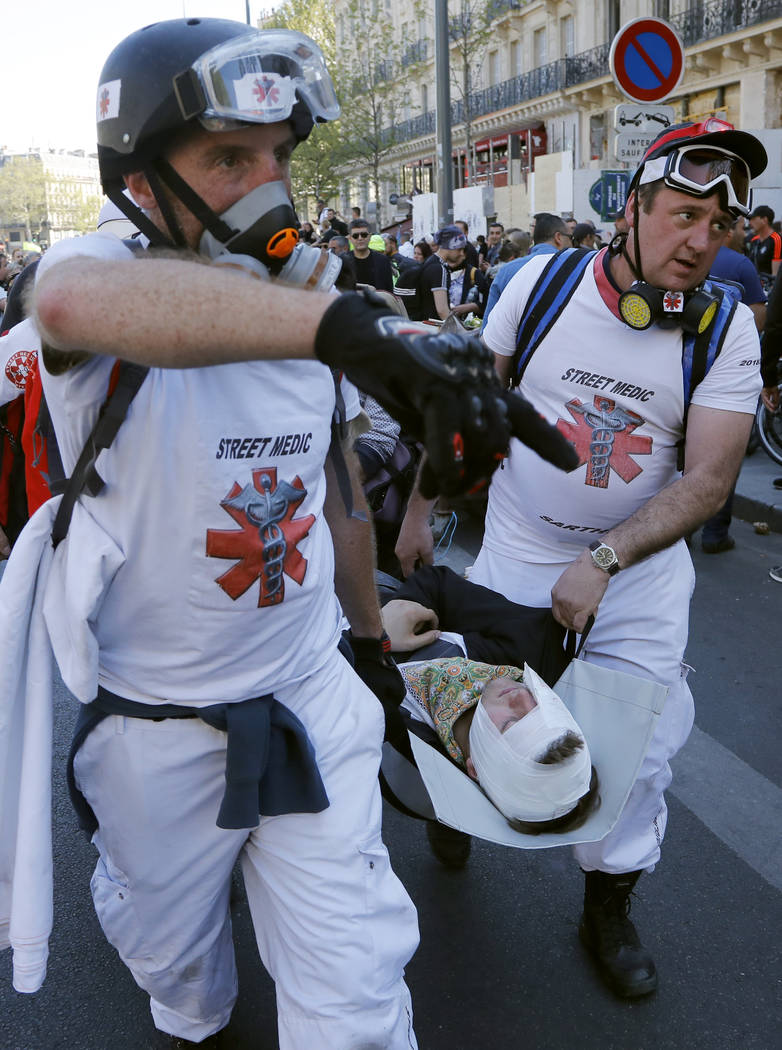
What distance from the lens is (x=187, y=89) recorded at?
144cm

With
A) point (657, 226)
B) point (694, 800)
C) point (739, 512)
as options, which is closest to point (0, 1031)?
point (694, 800)

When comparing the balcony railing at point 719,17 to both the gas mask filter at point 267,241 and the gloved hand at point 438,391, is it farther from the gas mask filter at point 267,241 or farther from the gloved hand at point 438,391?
the gloved hand at point 438,391

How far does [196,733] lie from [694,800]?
229 cm

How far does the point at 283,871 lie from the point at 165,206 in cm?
113

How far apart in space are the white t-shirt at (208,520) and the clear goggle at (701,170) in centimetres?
119

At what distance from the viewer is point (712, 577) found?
19.1 ft

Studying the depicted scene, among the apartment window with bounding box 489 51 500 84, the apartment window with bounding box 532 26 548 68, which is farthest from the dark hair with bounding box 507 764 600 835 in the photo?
the apartment window with bounding box 489 51 500 84

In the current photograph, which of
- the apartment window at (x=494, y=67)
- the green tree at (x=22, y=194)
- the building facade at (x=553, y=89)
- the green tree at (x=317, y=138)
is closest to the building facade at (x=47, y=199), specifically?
the green tree at (x=22, y=194)

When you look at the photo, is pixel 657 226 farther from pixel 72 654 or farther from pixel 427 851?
pixel 427 851

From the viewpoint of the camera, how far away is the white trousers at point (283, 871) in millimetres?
1638

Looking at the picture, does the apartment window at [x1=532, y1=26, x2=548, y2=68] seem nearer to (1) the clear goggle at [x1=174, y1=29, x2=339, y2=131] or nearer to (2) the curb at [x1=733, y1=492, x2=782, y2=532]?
(2) the curb at [x1=733, y1=492, x2=782, y2=532]

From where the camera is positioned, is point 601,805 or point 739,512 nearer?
point 601,805

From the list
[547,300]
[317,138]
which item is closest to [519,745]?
[547,300]

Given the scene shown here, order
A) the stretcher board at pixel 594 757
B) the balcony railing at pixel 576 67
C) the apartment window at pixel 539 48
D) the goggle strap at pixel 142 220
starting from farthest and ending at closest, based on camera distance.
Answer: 1. the apartment window at pixel 539 48
2. the balcony railing at pixel 576 67
3. the stretcher board at pixel 594 757
4. the goggle strap at pixel 142 220
